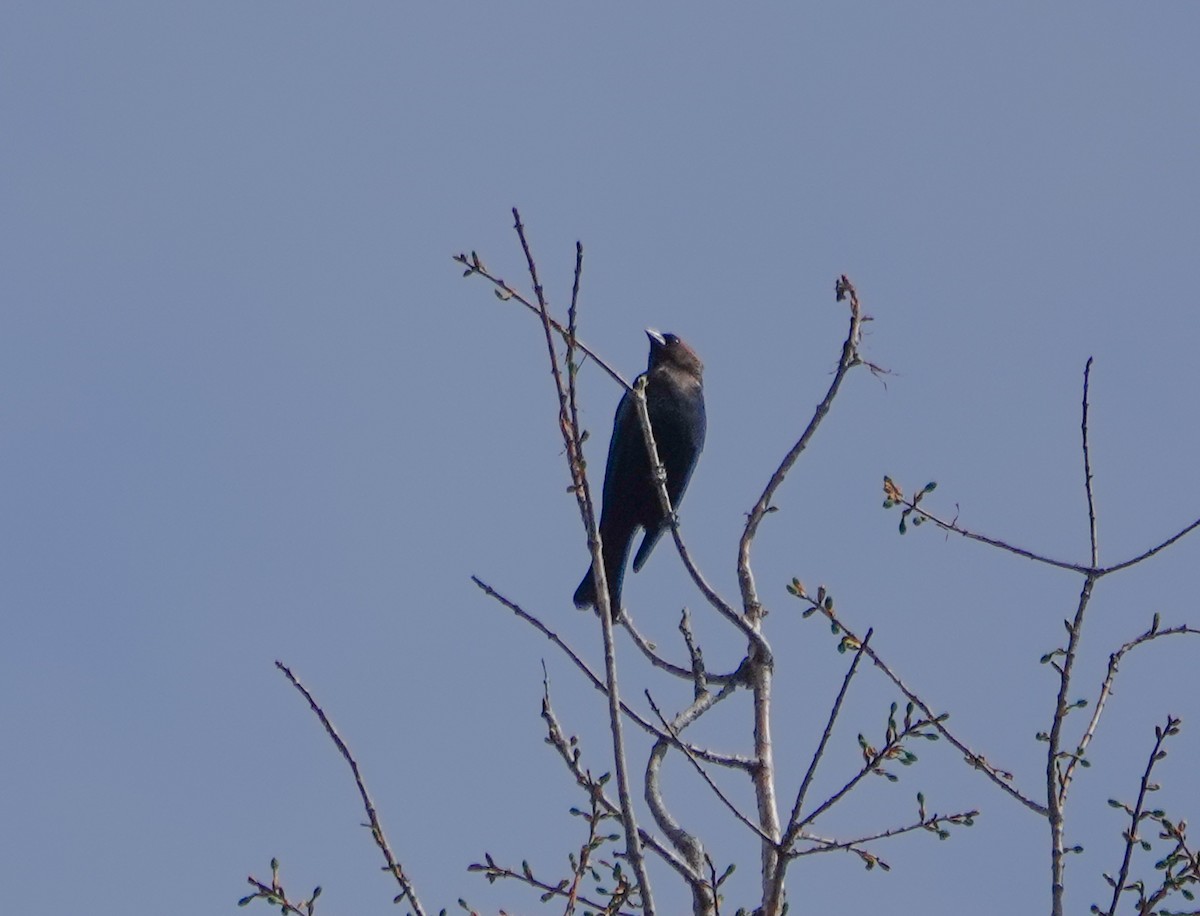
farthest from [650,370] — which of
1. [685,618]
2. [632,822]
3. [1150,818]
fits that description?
[632,822]

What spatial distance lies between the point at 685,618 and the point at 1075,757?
4.77 feet

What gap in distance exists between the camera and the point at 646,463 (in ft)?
24.0

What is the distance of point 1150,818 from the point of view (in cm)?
339

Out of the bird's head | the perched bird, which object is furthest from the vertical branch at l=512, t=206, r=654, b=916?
the bird's head

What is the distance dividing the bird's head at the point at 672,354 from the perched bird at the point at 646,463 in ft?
0.09

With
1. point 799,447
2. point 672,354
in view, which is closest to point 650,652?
point 799,447

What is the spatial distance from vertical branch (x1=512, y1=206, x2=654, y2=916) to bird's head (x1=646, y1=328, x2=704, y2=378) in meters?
4.82

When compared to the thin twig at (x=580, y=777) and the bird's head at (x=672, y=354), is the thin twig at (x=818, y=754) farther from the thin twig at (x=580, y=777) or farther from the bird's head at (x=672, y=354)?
the bird's head at (x=672, y=354)

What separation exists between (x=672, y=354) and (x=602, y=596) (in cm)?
524

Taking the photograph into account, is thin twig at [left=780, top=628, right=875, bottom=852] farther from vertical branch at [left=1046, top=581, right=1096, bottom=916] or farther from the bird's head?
the bird's head

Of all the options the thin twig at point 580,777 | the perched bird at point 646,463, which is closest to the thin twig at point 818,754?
the thin twig at point 580,777

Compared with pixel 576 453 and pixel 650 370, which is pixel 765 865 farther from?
pixel 650 370

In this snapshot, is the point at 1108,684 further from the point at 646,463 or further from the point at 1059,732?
the point at 646,463

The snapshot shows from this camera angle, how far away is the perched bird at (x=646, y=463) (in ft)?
24.0
